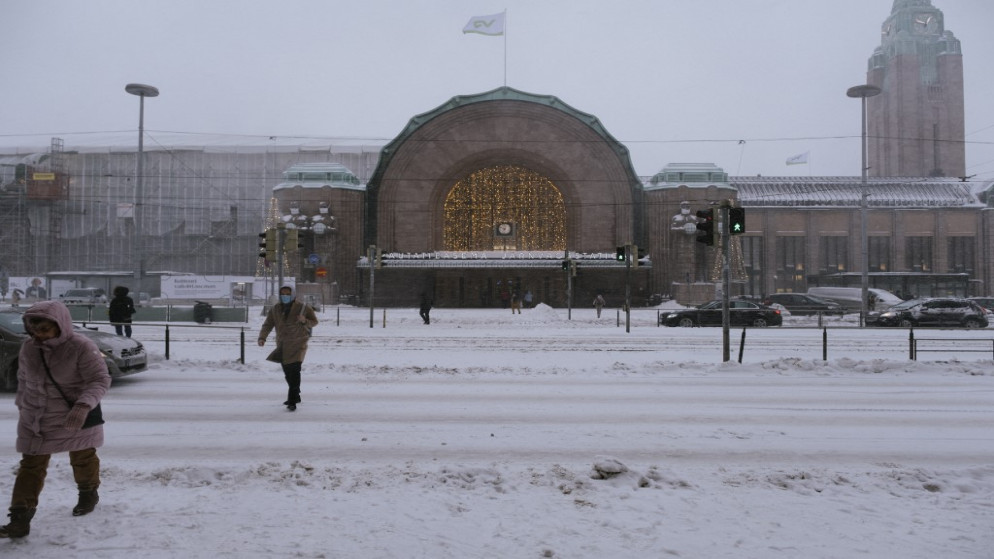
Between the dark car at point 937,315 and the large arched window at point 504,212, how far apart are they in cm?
2417

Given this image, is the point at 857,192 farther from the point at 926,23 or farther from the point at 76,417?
the point at 76,417

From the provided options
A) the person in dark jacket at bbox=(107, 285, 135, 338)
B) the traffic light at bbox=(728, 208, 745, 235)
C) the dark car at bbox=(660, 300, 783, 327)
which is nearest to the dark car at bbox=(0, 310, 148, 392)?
the person in dark jacket at bbox=(107, 285, 135, 338)

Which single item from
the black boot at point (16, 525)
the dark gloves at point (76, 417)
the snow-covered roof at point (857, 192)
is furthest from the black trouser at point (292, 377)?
the snow-covered roof at point (857, 192)

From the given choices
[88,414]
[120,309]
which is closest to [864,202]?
[120,309]

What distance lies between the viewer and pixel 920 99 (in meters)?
82.9

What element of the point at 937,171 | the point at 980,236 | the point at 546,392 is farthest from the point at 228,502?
the point at 937,171

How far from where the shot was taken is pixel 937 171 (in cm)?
7819

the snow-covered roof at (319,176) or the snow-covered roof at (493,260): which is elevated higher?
the snow-covered roof at (319,176)

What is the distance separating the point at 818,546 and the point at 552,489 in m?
2.05

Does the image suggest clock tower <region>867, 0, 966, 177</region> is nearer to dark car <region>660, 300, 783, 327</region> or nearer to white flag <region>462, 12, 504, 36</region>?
white flag <region>462, 12, 504, 36</region>

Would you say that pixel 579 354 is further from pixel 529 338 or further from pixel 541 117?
pixel 541 117

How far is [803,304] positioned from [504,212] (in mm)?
22447

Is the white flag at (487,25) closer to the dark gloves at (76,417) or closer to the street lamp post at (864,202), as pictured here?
the street lamp post at (864,202)

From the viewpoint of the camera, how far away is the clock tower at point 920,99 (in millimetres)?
80188
